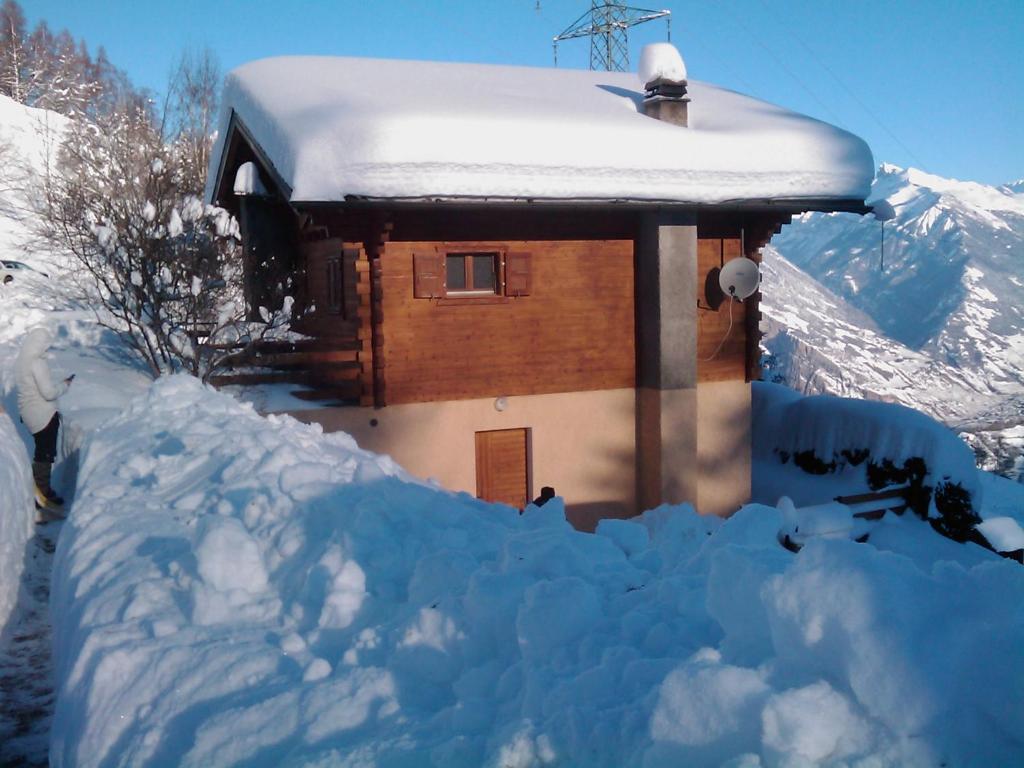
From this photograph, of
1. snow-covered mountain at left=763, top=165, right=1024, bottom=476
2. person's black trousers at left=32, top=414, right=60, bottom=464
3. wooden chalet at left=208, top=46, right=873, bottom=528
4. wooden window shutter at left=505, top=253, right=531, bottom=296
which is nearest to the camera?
person's black trousers at left=32, top=414, right=60, bottom=464

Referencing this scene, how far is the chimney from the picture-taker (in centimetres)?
1223

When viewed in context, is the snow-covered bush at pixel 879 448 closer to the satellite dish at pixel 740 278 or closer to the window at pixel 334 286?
the satellite dish at pixel 740 278

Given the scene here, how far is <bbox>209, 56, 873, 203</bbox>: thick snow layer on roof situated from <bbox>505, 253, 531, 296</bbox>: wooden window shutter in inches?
48.5

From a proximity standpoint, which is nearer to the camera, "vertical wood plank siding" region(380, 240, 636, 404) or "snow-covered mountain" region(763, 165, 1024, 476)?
"vertical wood plank siding" region(380, 240, 636, 404)

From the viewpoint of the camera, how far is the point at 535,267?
11641mm

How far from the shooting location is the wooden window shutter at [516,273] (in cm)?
1141

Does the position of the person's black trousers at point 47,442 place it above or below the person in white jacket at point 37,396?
below

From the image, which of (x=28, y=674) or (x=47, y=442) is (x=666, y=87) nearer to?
(x=47, y=442)

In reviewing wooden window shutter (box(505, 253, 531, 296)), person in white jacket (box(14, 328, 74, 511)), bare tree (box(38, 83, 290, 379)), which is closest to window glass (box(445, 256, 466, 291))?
wooden window shutter (box(505, 253, 531, 296))

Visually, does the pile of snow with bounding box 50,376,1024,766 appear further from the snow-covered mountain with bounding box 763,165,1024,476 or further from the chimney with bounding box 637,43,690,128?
the snow-covered mountain with bounding box 763,165,1024,476

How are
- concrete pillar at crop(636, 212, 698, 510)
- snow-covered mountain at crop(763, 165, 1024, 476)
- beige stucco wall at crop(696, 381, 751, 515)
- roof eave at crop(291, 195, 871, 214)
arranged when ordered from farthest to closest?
snow-covered mountain at crop(763, 165, 1024, 476) → beige stucco wall at crop(696, 381, 751, 515) → concrete pillar at crop(636, 212, 698, 510) → roof eave at crop(291, 195, 871, 214)

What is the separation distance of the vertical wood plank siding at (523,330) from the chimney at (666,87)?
1.94 m

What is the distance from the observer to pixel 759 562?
258 centimetres

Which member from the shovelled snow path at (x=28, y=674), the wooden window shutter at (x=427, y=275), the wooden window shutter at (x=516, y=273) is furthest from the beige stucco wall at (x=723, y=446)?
the shovelled snow path at (x=28, y=674)
